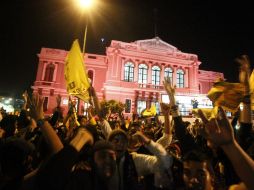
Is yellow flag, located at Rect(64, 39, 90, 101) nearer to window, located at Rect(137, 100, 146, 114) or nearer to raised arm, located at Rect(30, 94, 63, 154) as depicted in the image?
raised arm, located at Rect(30, 94, 63, 154)

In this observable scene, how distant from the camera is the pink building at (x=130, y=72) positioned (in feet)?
97.5

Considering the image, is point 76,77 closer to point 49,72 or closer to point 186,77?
point 49,72

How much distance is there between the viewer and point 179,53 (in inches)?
1319

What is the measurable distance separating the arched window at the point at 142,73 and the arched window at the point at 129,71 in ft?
3.82

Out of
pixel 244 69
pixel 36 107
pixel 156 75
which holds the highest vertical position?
pixel 156 75

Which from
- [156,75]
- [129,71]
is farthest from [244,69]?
[156,75]

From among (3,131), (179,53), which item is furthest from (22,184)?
(179,53)

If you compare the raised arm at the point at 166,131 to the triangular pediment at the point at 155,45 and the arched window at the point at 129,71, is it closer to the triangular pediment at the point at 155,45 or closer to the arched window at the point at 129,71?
the arched window at the point at 129,71

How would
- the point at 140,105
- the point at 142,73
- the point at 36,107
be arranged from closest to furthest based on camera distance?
the point at 36,107
the point at 140,105
the point at 142,73

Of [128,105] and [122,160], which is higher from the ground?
[128,105]

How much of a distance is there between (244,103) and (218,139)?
4.57 ft

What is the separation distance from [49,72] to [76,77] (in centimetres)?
2618

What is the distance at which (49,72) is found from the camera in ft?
102

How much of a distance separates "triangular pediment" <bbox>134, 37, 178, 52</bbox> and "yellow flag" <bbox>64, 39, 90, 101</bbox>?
83.9 ft
